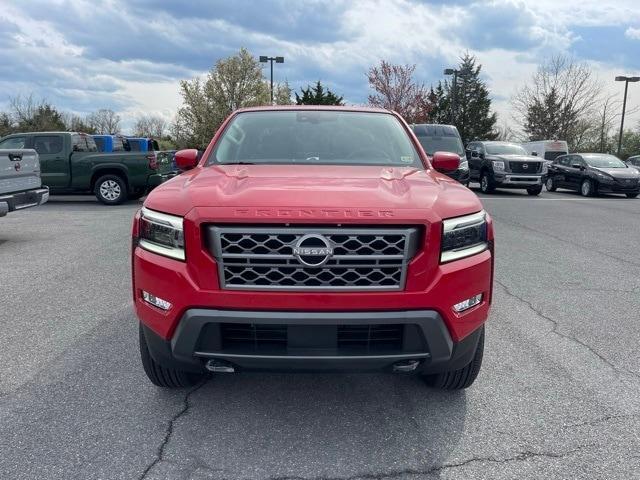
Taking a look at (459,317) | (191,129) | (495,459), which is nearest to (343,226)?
(459,317)

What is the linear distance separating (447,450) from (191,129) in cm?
4620

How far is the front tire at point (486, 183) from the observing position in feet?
60.7

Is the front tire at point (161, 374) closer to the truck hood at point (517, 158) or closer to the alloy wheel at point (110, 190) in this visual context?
the alloy wheel at point (110, 190)

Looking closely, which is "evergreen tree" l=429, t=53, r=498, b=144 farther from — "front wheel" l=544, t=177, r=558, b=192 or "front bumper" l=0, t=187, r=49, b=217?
"front bumper" l=0, t=187, r=49, b=217

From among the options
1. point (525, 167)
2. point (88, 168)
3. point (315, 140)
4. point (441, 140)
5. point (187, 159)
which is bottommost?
point (88, 168)

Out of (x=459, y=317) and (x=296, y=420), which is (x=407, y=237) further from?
(x=296, y=420)

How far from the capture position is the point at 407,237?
2.51m

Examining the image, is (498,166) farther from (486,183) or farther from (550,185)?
(550,185)

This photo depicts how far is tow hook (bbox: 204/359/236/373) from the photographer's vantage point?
8.54ft

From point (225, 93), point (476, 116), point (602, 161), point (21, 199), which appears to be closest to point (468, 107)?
point (476, 116)

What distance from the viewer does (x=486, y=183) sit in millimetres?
18781

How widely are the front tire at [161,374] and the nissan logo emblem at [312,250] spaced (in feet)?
3.69

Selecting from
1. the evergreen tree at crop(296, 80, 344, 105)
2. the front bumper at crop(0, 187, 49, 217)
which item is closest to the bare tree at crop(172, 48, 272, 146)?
the evergreen tree at crop(296, 80, 344, 105)

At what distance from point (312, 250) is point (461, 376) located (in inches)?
52.0
